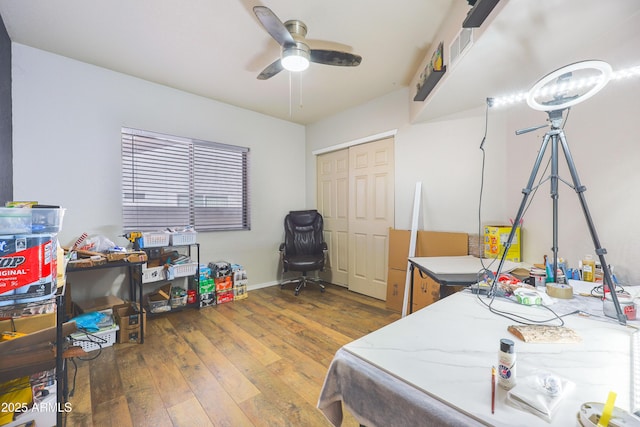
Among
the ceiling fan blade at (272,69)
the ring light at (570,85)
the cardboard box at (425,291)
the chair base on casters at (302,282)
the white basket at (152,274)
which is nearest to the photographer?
the ring light at (570,85)

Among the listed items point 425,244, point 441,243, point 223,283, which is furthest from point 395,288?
point 223,283

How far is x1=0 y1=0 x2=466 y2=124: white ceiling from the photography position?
1.77 m

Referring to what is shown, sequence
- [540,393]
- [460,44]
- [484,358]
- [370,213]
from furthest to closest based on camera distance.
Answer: [370,213] < [460,44] < [484,358] < [540,393]

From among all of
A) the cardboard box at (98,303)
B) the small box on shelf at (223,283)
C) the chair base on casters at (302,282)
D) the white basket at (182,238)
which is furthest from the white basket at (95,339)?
the chair base on casters at (302,282)

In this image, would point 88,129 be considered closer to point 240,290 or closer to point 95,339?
point 95,339

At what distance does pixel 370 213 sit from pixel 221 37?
8.04 feet

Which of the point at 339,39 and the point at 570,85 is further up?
the point at 339,39

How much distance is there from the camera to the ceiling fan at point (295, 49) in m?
1.56

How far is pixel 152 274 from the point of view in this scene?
2.59 m

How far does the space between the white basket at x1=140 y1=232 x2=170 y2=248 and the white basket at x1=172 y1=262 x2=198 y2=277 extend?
283 mm

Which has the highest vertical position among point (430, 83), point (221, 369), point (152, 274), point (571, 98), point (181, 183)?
point (430, 83)

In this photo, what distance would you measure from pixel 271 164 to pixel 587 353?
3.68m

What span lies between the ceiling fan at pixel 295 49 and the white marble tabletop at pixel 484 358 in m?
1.76

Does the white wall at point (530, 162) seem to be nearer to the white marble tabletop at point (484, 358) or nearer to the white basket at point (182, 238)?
the white marble tabletop at point (484, 358)
